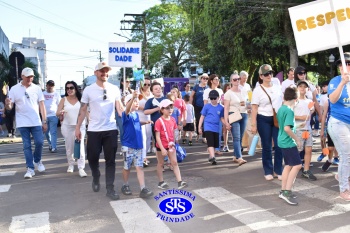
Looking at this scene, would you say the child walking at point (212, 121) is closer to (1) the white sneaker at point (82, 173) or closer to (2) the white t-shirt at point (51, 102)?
(1) the white sneaker at point (82, 173)

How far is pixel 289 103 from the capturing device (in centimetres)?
588

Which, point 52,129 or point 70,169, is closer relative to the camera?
point 70,169

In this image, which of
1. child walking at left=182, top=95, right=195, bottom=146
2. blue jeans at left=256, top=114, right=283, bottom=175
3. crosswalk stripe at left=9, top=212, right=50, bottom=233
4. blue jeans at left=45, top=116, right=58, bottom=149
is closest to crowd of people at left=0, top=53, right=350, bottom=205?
blue jeans at left=256, top=114, right=283, bottom=175

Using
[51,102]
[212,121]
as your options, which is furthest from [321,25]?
[51,102]

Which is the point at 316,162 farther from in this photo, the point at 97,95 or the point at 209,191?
the point at 97,95

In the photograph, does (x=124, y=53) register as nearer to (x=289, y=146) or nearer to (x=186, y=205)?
(x=186, y=205)

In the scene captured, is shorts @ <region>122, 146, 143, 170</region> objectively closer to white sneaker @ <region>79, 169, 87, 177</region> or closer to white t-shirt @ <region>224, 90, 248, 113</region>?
white sneaker @ <region>79, 169, 87, 177</region>

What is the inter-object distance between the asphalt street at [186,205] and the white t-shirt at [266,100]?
119 centimetres

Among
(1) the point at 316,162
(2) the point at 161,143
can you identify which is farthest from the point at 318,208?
(1) the point at 316,162

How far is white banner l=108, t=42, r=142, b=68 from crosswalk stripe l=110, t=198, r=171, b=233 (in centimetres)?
352

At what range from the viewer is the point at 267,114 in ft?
23.1

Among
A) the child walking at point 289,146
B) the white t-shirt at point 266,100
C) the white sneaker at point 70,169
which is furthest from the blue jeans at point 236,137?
the white sneaker at point 70,169

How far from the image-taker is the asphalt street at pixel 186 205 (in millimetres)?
4875

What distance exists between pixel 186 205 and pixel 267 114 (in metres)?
2.31
